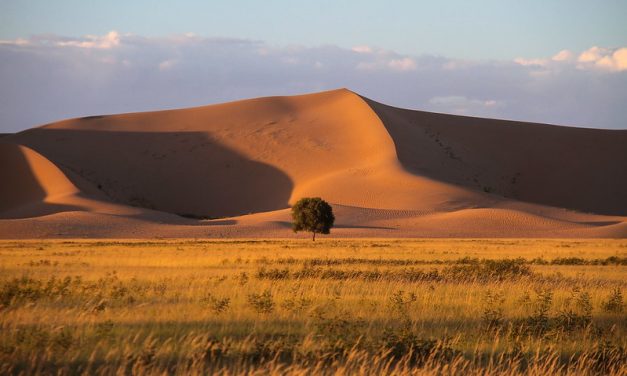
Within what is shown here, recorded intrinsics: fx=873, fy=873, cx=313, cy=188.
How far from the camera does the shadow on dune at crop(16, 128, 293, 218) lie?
4424 inches

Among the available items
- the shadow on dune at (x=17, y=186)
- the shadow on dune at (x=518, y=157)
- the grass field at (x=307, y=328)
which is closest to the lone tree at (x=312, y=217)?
the shadow on dune at (x=17, y=186)

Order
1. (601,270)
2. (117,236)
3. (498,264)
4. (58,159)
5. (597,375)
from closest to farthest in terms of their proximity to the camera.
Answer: (597,375) → (498,264) → (601,270) → (117,236) → (58,159)

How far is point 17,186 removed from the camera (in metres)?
104

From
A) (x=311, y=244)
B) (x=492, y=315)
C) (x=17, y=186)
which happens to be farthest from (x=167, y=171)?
(x=492, y=315)

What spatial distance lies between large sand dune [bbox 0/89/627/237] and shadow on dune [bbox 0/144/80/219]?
0.19 metres

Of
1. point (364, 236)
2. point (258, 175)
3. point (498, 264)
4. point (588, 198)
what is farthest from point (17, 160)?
point (498, 264)

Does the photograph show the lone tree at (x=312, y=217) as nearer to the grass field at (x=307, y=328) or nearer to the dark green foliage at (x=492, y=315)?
the grass field at (x=307, y=328)

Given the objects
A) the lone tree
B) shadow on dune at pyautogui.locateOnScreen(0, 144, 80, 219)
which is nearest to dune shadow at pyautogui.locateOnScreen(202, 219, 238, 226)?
the lone tree

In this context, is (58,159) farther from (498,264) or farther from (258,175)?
(498,264)

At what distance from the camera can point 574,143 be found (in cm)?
13412

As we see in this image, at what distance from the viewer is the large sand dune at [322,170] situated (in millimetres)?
88375

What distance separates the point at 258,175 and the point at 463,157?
30.7m

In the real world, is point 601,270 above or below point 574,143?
below

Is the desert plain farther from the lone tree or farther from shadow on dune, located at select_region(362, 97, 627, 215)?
the lone tree
